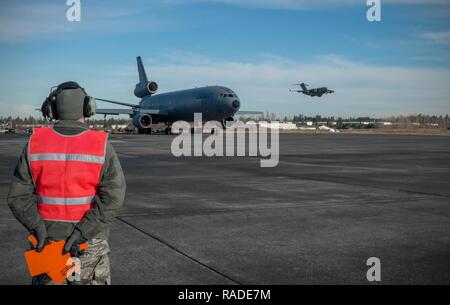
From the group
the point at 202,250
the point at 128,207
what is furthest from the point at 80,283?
the point at 128,207

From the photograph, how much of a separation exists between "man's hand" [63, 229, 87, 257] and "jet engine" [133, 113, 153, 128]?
162 ft

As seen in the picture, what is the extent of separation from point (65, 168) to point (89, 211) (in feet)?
1.11

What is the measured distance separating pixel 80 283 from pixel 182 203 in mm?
5921

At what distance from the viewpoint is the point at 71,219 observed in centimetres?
323

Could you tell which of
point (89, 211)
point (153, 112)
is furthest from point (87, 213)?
point (153, 112)

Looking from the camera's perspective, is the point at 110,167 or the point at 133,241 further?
the point at 133,241

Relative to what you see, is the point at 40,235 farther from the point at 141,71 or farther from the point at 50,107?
the point at 141,71

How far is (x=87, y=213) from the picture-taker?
319 centimetres

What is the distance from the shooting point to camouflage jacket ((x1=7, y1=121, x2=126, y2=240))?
10.5 ft

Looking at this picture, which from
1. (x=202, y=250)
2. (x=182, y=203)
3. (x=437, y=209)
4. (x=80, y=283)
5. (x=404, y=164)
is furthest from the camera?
(x=404, y=164)

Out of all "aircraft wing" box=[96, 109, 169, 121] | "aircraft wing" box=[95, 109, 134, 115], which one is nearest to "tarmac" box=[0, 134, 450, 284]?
"aircraft wing" box=[96, 109, 169, 121]

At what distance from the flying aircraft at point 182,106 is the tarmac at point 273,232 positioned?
32572mm

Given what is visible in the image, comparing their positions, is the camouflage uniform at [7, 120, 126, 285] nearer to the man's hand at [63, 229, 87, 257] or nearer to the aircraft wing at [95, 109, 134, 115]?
the man's hand at [63, 229, 87, 257]
